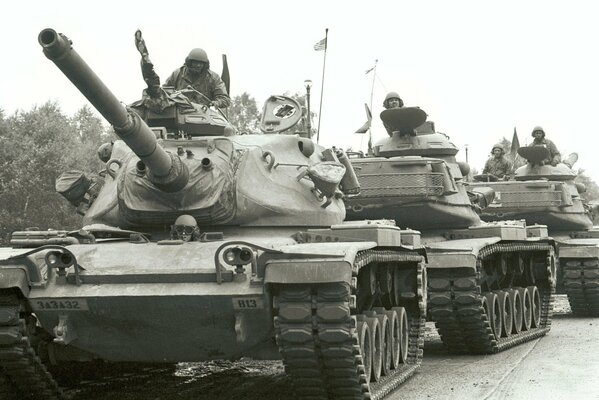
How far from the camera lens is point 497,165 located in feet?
80.7

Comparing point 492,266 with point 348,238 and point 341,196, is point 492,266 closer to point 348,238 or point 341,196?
point 341,196

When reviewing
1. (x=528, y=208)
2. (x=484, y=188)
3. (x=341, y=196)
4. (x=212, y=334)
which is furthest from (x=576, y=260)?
(x=212, y=334)

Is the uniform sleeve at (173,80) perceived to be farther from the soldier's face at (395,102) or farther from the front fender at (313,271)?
the soldier's face at (395,102)

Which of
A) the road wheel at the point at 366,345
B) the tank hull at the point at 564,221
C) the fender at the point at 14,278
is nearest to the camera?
the fender at the point at 14,278

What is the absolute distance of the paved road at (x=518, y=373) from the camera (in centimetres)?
1113

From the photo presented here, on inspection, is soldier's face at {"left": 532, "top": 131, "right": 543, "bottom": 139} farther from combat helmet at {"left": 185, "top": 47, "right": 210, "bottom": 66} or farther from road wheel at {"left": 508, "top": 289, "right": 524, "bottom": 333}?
combat helmet at {"left": 185, "top": 47, "right": 210, "bottom": 66}

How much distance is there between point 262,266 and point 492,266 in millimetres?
8149

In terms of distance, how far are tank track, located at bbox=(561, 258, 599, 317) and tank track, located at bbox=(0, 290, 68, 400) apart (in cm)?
1252

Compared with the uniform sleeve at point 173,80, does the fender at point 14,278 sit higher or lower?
lower

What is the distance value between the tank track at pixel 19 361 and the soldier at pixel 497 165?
15.5 meters

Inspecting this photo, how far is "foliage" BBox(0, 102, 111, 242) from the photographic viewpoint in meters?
46.0

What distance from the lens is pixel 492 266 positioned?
17.1m

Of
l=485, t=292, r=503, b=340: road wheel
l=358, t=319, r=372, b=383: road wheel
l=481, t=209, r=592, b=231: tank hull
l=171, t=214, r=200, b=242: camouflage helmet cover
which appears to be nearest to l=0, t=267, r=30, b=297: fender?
l=171, t=214, r=200, b=242: camouflage helmet cover

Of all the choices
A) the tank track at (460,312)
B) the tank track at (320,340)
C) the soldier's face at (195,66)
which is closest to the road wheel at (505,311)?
the tank track at (460,312)
